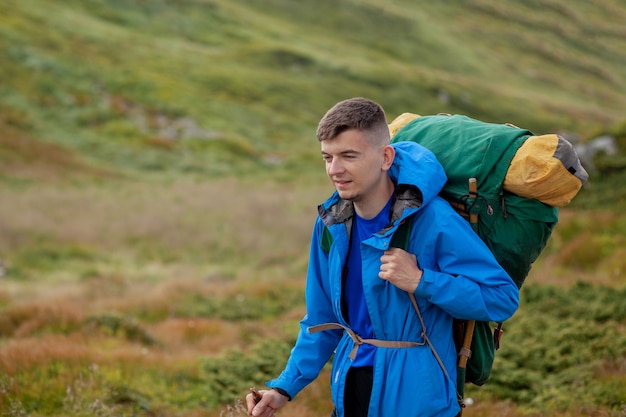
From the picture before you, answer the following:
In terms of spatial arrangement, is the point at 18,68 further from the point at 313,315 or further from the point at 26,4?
the point at 313,315

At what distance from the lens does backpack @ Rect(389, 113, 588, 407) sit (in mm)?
3072

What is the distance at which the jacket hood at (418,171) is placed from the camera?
9.82 feet

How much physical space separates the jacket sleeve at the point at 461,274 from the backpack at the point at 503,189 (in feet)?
0.48

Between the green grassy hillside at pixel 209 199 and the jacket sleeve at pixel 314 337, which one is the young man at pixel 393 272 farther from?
the green grassy hillside at pixel 209 199

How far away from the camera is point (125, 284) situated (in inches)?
600

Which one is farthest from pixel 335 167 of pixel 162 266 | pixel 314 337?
pixel 162 266

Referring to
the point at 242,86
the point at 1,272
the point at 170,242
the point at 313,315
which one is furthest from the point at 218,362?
the point at 242,86

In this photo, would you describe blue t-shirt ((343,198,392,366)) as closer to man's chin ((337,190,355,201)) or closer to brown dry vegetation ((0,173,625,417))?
man's chin ((337,190,355,201))

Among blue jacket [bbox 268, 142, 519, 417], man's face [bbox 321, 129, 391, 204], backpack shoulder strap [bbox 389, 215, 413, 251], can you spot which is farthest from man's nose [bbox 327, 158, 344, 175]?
backpack shoulder strap [bbox 389, 215, 413, 251]

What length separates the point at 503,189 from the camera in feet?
10.5

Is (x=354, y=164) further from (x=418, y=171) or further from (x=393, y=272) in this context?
(x=393, y=272)

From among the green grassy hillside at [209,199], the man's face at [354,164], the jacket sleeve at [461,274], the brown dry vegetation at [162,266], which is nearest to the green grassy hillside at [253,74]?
the green grassy hillside at [209,199]

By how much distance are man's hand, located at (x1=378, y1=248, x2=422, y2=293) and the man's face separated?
1.04 feet

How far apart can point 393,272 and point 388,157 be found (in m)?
0.53
